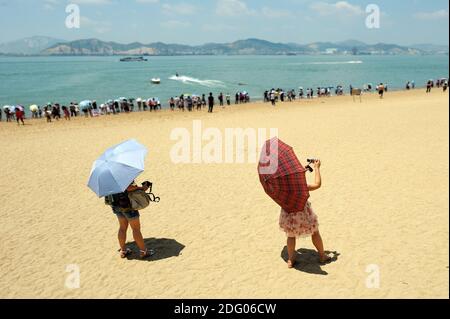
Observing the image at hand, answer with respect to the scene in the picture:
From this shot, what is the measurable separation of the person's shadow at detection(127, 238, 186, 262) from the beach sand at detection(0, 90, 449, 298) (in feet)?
0.14

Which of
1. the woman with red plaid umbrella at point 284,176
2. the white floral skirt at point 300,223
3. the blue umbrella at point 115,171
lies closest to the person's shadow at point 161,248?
the blue umbrella at point 115,171

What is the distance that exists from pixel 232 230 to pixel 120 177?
3.07m

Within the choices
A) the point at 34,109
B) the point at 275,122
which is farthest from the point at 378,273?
the point at 34,109

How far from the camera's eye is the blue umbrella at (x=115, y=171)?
628 centimetres

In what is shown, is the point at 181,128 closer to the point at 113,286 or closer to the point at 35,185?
the point at 35,185

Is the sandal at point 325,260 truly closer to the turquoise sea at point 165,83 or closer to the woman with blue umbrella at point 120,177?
the woman with blue umbrella at point 120,177

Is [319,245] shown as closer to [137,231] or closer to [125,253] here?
[137,231]

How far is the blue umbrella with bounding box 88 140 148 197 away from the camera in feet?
20.6

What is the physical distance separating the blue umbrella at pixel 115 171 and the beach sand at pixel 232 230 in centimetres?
169

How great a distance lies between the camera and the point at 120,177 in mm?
6324

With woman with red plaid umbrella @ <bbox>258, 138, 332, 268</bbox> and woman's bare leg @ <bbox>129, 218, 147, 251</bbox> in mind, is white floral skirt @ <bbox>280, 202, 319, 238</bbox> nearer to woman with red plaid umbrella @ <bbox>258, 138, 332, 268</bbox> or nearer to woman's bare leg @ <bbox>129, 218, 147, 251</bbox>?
woman with red plaid umbrella @ <bbox>258, 138, 332, 268</bbox>

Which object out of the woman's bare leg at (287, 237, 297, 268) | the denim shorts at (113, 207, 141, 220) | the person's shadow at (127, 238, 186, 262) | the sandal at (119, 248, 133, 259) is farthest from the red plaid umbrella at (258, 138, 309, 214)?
the sandal at (119, 248, 133, 259)

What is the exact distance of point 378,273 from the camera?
616 centimetres
